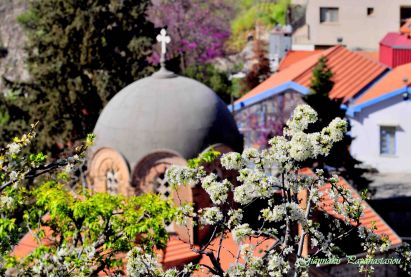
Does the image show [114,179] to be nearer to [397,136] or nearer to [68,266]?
[68,266]

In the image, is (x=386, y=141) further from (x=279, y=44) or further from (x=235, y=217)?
(x=235, y=217)

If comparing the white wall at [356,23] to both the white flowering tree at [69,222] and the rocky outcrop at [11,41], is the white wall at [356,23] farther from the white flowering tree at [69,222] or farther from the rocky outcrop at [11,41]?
the white flowering tree at [69,222]

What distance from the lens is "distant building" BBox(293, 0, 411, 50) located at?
4453 centimetres

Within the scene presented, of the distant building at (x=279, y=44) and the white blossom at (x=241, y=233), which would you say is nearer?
the white blossom at (x=241, y=233)

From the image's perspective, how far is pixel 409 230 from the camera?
86.1ft

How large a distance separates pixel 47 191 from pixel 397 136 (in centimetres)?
2086

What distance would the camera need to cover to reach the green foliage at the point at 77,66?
102 feet

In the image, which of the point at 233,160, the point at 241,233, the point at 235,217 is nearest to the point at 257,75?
the point at 235,217

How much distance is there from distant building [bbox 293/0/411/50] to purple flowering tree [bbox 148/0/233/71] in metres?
6.92

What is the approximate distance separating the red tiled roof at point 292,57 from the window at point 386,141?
10.0 meters

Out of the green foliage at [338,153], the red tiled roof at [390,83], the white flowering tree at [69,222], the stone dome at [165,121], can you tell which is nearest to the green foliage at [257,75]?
the red tiled roof at [390,83]

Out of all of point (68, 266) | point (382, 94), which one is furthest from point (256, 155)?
point (382, 94)

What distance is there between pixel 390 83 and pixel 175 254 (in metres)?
17.6

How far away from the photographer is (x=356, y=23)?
1790 inches
